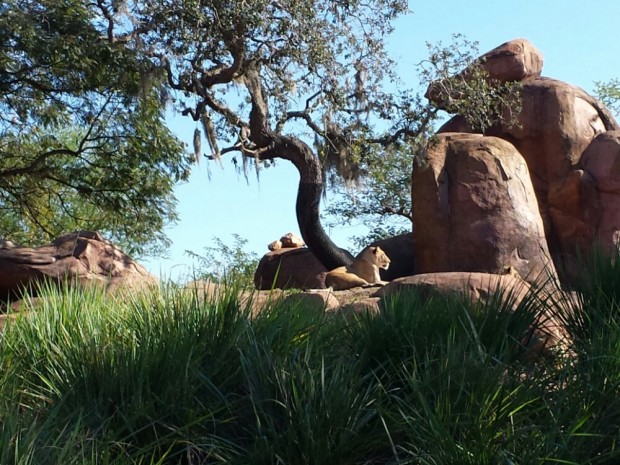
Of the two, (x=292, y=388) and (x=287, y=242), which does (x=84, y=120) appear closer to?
(x=287, y=242)

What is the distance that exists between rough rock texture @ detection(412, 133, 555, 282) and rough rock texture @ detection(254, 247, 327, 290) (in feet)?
8.78

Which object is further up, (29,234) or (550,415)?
(29,234)

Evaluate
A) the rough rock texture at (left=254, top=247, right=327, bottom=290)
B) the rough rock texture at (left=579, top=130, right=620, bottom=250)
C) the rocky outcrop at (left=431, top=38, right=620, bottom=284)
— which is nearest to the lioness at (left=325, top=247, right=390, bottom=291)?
the rough rock texture at (left=254, top=247, right=327, bottom=290)

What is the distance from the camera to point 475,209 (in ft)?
56.3

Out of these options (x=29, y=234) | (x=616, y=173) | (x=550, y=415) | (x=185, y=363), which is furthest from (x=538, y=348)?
(x=29, y=234)

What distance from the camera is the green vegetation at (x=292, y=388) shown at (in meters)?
5.34

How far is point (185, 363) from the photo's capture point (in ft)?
20.2

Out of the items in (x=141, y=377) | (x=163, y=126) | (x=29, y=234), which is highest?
(x=163, y=126)

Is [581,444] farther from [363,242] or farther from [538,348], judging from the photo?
[363,242]

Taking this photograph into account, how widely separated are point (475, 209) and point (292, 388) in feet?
38.9

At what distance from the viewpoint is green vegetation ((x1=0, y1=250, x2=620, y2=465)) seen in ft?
17.5

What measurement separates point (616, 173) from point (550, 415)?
14.3 metres

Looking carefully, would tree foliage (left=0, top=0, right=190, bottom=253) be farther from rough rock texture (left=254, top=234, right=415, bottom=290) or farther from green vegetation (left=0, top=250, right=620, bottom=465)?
green vegetation (left=0, top=250, right=620, bottom=465)

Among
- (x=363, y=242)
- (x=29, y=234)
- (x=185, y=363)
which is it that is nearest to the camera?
(x=185, y=363)
